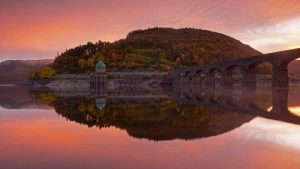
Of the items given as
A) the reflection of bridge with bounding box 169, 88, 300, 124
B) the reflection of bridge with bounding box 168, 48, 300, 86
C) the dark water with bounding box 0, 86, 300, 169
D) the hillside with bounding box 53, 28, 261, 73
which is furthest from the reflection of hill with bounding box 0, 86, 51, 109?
the hillside with bounding box 53, 28, 261, 73

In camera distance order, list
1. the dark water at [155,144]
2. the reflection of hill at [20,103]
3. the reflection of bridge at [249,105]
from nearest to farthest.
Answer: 1. the dark water at [155,144]
2. the reflection of bridge at [249,105]
3. the reflection of hill at [20,103]

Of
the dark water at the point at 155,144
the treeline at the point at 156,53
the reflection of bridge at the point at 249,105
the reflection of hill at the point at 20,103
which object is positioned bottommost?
the reflection of hill at the point at 20,103

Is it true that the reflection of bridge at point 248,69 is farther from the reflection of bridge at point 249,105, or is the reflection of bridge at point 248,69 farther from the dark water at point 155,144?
the dark water at point 155,144

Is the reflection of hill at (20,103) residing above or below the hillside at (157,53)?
below

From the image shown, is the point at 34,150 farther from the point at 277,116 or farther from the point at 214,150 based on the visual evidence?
the point at 277,116

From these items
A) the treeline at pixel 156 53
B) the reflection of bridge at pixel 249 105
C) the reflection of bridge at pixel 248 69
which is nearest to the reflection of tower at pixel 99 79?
the treeline at pixel 156 53

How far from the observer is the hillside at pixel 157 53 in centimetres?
12149

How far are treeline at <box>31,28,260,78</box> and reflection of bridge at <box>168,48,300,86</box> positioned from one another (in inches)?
598

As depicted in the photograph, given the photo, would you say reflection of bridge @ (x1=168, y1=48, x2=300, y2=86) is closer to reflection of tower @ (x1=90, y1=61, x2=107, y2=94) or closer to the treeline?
the treeline

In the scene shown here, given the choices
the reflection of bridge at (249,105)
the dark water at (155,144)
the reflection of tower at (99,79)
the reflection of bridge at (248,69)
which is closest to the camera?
the dark water at (155,144)

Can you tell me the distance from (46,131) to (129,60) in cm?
10758

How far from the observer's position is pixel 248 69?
71250mm

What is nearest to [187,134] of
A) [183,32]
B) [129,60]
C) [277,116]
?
[277,116]

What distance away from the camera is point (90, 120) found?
1853 cm
